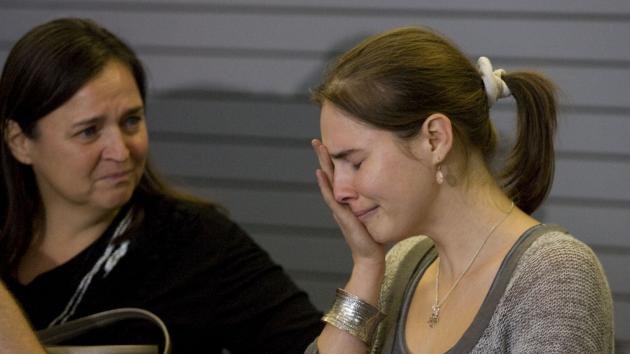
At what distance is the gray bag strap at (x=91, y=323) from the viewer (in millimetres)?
3086

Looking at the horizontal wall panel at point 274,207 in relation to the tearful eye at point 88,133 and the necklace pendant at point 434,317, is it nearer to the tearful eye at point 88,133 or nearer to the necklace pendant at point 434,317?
the tearful eye at point 88,133

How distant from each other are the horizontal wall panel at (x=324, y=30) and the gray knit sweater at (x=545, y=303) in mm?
1486

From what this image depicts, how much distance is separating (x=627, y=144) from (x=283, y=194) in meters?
1.10

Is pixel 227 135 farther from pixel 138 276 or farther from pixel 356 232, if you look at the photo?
pixel 356 232

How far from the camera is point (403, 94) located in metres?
2.48

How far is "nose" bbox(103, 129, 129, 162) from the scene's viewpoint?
11.0ft

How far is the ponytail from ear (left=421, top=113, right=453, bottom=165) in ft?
A: 0.73

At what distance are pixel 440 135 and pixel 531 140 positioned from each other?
0.26m

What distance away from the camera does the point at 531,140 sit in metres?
2.65

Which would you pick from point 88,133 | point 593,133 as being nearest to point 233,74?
point 88,133

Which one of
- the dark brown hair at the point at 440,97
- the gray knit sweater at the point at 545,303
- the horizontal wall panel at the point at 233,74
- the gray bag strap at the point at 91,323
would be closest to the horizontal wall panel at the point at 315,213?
the horizontal wall panel at the point at 233,74

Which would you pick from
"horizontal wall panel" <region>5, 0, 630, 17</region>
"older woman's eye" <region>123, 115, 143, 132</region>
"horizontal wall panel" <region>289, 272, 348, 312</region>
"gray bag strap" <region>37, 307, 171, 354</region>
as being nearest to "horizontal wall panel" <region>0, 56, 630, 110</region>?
"horizontal wall panel" <region>5, 0, 630, 17</region>

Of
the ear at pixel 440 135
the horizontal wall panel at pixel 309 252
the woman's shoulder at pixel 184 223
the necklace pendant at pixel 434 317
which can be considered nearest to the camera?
the ear at pixel 440 135

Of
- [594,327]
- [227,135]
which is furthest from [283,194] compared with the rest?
[594,327]
